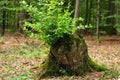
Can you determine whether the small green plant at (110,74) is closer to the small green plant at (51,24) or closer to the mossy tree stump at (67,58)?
the mossy tree stump at (67,58)

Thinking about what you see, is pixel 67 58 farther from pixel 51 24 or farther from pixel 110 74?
pixel 110 74

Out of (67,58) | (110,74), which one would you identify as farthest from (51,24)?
(110,74)

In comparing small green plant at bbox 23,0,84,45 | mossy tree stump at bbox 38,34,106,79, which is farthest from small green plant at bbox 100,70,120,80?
small green plant at bbox 23,0,84,45

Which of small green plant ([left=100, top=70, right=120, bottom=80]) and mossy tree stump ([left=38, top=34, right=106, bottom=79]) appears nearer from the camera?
small green plant ([left=100, top=70, right=120, bottom=80])

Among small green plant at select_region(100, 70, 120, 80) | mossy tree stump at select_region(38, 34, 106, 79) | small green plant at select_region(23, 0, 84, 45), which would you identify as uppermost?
small green plant at select_region(23, 0, 84, 45)

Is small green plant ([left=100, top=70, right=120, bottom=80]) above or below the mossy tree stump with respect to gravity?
below

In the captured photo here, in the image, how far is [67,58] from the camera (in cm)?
837

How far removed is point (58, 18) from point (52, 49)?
1083 mm

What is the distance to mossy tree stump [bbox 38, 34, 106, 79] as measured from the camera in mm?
8391

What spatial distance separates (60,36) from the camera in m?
8.22

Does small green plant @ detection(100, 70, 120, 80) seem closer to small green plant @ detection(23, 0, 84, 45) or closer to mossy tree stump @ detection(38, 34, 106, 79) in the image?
mossy tree stump @ detection(38, 34, 106, 79)

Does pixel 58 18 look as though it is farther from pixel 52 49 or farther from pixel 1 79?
pixel 1 79

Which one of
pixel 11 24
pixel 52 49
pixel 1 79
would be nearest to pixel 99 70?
pixel 52 49

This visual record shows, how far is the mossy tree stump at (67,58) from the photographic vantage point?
8391 mm
